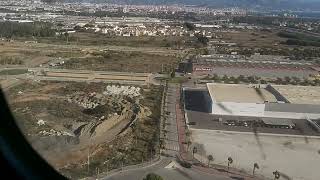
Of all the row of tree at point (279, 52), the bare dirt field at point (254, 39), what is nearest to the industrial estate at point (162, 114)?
the row of tree at point (279, 52)

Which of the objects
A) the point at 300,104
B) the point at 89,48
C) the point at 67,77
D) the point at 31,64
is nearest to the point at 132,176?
the point at 300,104

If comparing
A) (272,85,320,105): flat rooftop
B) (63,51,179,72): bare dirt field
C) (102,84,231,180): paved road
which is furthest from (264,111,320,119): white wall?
(63,51,179,72): bare dirt field

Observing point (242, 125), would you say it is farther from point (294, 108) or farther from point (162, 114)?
point (162, 114)

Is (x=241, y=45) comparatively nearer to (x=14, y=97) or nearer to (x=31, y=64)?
(x=31, y=64)

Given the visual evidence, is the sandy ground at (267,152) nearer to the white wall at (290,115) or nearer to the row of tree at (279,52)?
the white wall at (290,115)

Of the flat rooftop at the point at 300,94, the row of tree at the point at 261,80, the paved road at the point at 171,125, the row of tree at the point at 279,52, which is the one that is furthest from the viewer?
the row of tree at the point at 279,52
